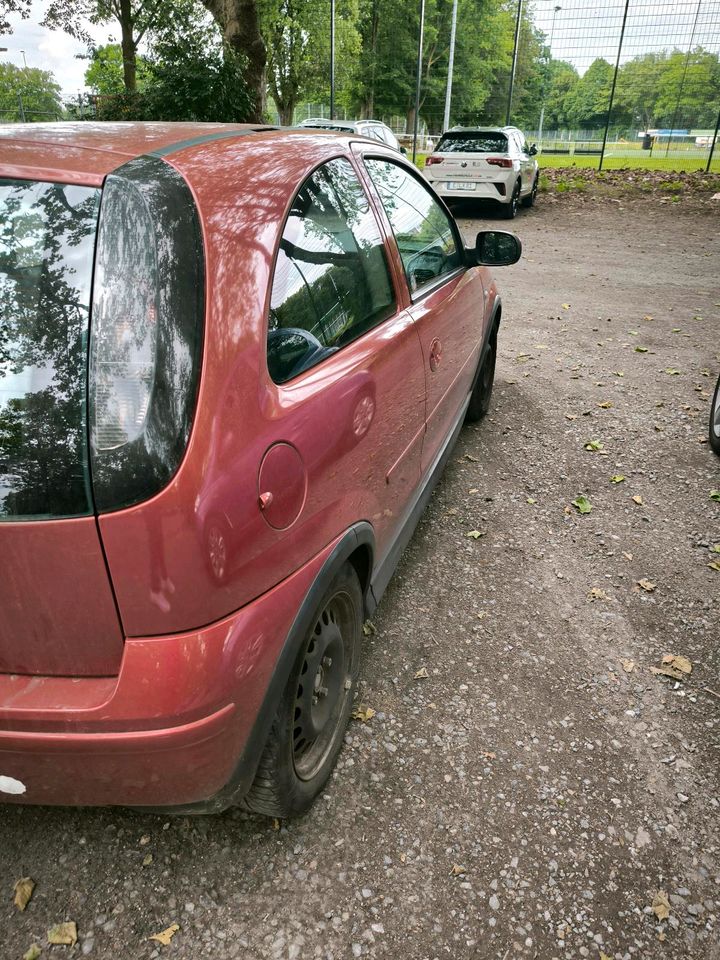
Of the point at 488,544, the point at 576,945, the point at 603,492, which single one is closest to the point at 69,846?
the point at 576,945

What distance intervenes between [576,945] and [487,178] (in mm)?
14248

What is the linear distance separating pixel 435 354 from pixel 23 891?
2.35m

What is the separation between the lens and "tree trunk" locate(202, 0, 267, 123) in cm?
1254

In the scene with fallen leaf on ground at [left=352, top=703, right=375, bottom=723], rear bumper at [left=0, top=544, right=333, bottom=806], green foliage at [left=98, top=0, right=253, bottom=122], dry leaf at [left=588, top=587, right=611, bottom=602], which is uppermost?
green foliage at [left=98, top=0, right=253, bottom=122]

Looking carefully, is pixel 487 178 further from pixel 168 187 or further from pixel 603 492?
pixel 168 187

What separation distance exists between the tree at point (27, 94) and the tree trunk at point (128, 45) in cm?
1479

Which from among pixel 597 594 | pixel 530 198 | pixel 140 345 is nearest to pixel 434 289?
pixel 597 594

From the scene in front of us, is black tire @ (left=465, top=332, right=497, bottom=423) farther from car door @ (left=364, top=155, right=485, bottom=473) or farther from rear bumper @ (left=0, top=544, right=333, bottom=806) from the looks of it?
rear bumper @ (left=0, top=544, right=333, bottom=806)

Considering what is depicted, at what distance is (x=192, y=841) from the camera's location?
81.2 inches

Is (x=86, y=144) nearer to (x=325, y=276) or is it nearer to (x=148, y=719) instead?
(x=325, y=276)

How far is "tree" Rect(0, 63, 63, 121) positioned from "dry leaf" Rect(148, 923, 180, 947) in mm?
32363

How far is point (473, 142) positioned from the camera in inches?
568

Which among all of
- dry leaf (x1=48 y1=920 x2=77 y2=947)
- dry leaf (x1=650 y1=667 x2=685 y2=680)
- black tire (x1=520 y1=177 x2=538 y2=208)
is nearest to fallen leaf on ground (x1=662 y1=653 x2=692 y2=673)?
dry leaf (x1=650 y1=667 x2=685 y2=680)

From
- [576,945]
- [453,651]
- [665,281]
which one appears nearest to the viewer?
[576,945]
